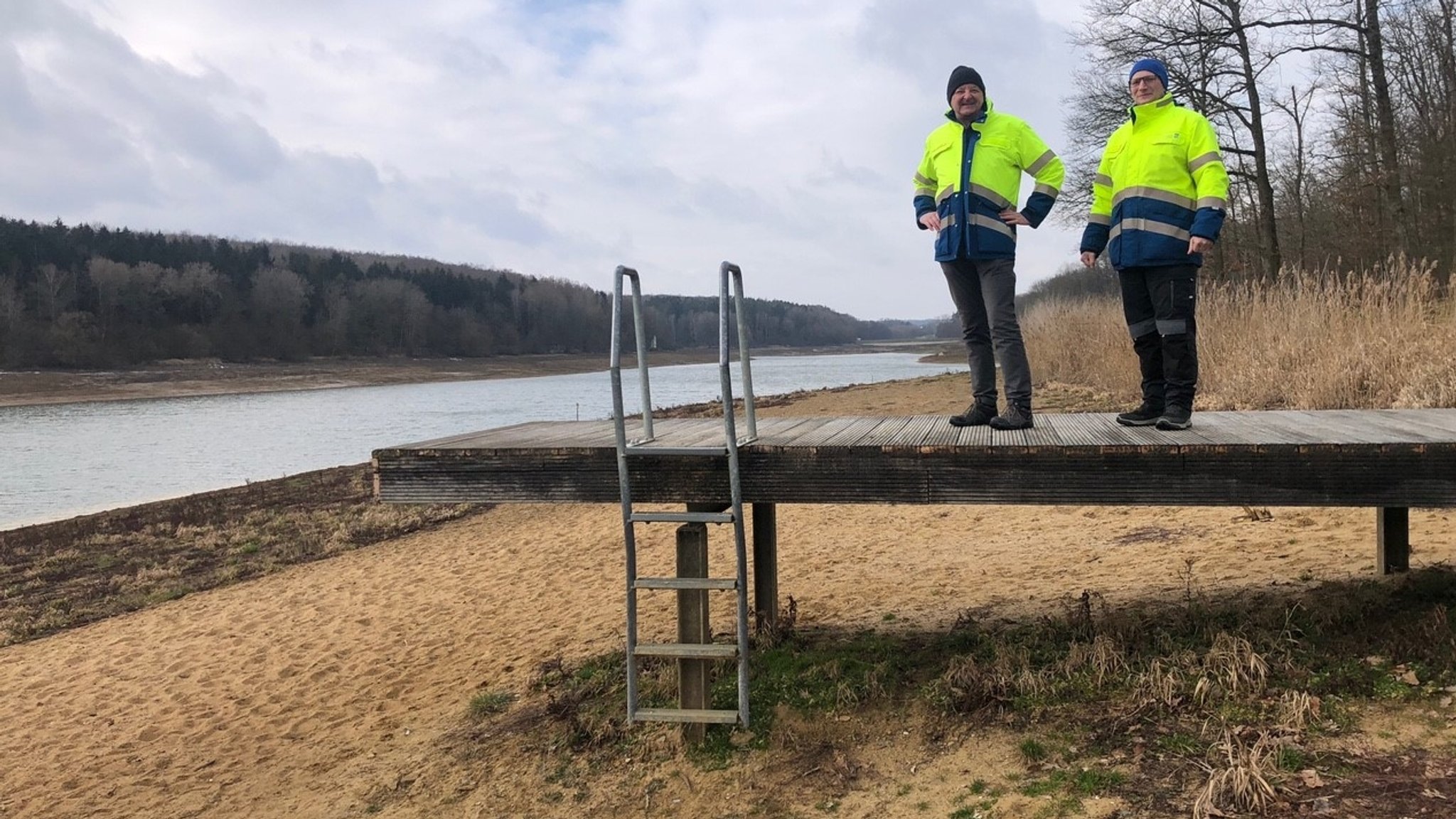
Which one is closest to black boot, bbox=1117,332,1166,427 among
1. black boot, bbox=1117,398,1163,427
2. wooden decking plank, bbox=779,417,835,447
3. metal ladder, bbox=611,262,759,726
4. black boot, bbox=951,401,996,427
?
black boot, bbox=1117,398,1163,427

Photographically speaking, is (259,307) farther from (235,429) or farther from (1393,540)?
(1393,540)

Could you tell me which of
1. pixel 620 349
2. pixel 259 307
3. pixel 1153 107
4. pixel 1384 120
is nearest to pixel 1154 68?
pixel 1153 107

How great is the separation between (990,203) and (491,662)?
162 inches

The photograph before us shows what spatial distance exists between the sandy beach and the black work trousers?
1.31 m

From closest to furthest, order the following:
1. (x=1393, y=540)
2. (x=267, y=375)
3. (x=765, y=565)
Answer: (x=1393, y=540), (x=765, y=565), (x=267, y=375)

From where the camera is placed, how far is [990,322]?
4.59 metres

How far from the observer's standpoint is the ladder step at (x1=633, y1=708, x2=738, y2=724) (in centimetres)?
395

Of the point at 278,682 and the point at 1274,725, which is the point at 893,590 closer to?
the point at 1274,725

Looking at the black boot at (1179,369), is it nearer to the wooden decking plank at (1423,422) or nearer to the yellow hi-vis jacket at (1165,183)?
the yellow hi-vis jacket at (1165,183)

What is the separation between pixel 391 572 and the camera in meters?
10.1

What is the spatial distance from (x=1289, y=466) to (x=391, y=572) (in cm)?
878

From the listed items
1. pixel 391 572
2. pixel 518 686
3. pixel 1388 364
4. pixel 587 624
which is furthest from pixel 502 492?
pixel 1388 364

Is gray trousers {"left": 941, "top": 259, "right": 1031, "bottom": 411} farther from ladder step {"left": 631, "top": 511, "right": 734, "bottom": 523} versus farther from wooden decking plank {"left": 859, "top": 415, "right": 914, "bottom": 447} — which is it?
ladder step {"left": 631, "top": 511, "right": 734, "bottom": 523}

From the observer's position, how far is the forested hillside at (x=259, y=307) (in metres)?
66.1
